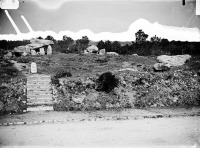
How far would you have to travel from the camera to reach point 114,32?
23.2m

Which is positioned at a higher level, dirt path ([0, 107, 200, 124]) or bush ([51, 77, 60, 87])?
bush ([51, 77, 60, 87])

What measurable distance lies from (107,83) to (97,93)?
3.79 feet

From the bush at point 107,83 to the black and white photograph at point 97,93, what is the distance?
0.08 m

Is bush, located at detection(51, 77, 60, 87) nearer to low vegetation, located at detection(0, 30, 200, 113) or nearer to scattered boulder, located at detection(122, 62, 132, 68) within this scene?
low vegetation, located at detection(0, 30, 200, 113)

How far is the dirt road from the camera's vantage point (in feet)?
36.8

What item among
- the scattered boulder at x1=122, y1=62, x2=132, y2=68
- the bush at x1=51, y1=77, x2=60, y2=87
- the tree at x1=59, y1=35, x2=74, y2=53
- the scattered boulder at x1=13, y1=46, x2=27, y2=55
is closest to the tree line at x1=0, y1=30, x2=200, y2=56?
the tree at x1=59, y1=35, x2=74, y2=53

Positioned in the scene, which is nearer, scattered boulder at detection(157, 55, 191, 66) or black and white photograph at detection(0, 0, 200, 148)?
black and white photograph at detection(0, 0, 200, 148)

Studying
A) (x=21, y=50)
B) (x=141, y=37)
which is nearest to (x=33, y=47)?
(x=21, y=50)

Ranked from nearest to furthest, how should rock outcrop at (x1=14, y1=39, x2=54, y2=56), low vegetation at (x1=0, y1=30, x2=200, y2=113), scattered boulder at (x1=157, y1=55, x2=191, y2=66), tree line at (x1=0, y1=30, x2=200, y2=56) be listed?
low vegetation at (x1=0, y1=30, x2=200, y2=113) → scattered boulder at (x1=157, y1=55, x2=191, y2=66) → rock outcrop at (x1=14, y1=39, x2=54, y2=56) → tree line at (x1=0, y1=30, x2=200, y2=56)

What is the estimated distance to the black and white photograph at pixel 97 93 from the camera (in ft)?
39.6

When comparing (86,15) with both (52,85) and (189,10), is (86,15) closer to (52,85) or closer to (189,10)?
(52,85)

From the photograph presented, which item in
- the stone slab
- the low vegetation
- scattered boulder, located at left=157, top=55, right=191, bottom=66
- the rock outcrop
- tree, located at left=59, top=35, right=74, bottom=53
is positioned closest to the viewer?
the stone slab

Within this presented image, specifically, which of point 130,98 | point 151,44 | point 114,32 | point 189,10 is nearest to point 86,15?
point 114,32

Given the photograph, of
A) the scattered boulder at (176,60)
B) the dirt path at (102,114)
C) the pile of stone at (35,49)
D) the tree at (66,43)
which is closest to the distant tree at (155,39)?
the tree at (66,43)
